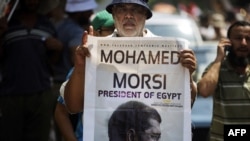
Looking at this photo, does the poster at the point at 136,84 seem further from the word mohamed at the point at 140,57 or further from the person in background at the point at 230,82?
the person in background at the point at 230,82

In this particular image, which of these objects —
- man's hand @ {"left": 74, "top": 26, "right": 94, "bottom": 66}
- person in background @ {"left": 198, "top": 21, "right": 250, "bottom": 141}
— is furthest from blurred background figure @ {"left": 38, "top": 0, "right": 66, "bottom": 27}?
man's hand @ {"left": 74, "top": 26, "right": 94, "bottom": 66}

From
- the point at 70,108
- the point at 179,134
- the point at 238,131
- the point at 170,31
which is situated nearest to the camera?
the point at 179,134

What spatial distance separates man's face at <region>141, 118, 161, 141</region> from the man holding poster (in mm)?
28

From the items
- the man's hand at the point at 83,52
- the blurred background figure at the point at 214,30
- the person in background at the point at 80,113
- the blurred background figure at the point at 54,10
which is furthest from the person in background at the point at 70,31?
the blurred background figure at the point at 214,30

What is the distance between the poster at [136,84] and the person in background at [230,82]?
1420 mm

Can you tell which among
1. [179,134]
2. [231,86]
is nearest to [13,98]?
[231,86]

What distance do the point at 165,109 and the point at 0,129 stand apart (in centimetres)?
325

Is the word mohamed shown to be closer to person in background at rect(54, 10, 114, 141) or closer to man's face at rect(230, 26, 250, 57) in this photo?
person in background at rect(54, 10, 114, 141)

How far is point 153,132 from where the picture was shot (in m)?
3.91

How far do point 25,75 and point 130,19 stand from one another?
3.01m

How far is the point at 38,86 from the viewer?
274 inches

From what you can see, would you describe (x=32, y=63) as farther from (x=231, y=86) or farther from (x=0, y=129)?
(x=231, y=86)

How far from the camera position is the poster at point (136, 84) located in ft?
12.9

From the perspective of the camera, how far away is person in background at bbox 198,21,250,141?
5.29 metres
